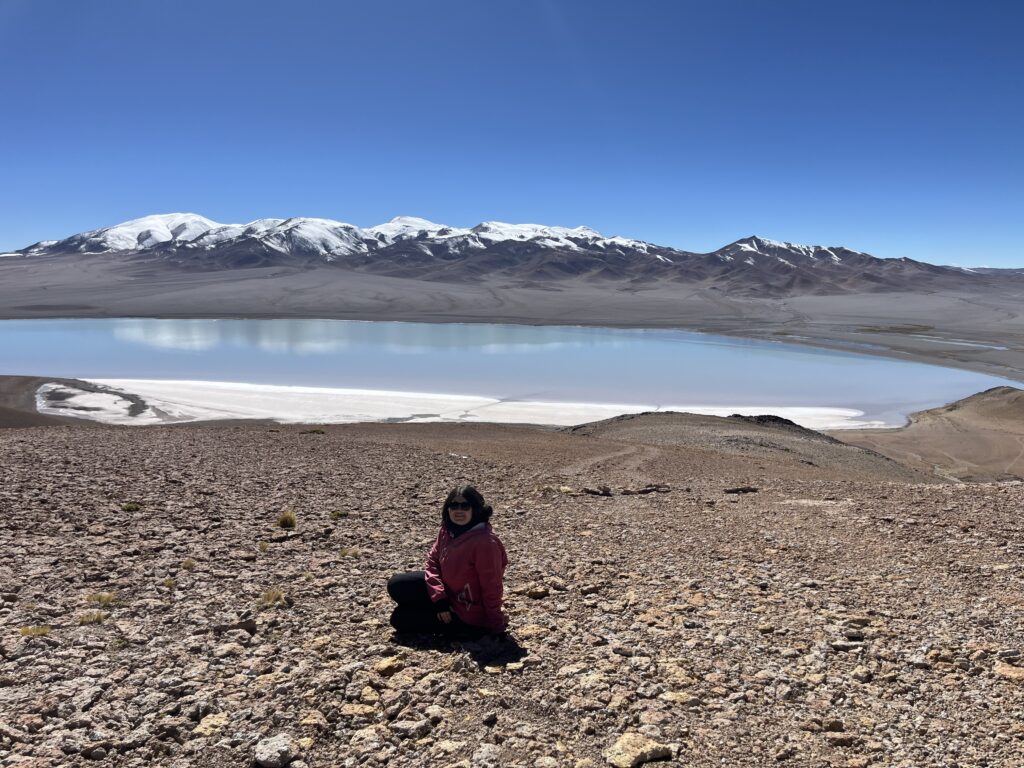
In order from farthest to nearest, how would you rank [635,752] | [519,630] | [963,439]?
[963,439]
[519,630]
[635,752]

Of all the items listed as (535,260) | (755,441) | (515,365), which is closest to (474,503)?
(755,441)

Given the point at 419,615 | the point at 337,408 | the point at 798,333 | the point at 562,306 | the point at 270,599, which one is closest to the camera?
the point at 419,615

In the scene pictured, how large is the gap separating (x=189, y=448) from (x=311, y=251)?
173013 mm

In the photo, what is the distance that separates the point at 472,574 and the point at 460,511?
1.34ft

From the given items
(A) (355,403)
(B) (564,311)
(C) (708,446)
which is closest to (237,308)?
(B) (564,311)

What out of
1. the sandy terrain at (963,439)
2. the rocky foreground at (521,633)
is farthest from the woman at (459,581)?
the sandy terrain at (963,439)

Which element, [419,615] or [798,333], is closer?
[419,615]

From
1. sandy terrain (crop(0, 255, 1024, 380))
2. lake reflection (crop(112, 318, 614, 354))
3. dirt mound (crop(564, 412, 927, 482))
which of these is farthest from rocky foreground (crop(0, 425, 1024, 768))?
sandy terrain (crop(0, 255, 1024, 380))

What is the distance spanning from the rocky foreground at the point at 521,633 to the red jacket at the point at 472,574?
0.18 metres

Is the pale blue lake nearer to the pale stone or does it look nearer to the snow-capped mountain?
the pale stone

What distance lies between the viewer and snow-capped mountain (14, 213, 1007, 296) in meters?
138

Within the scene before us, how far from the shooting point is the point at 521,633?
424 cm

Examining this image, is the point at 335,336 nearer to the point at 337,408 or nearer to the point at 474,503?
the point at 337,408

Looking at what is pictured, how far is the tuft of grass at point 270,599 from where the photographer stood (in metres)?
4.63
